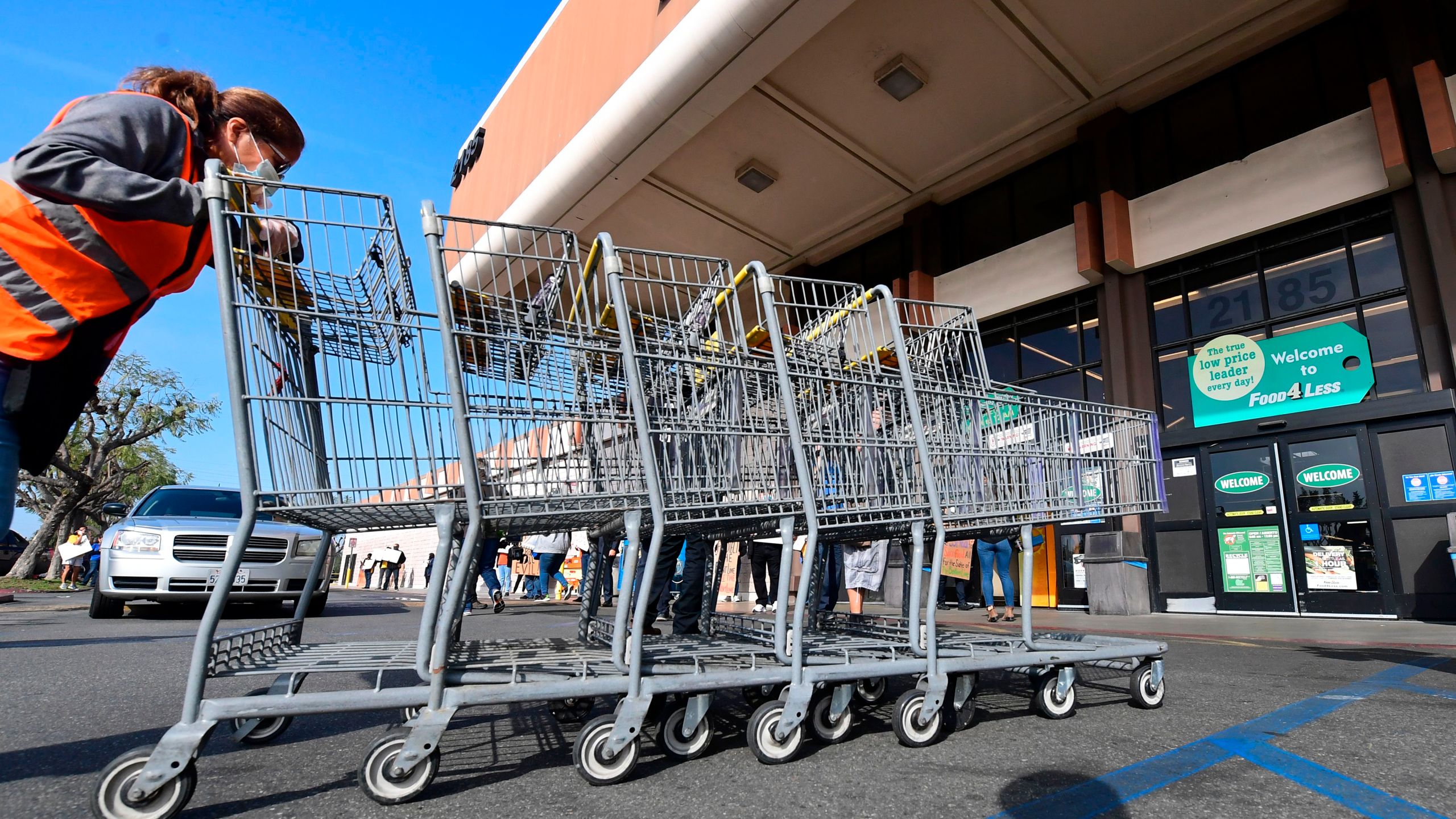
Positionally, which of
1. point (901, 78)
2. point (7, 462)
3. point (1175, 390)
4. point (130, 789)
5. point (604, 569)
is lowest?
point (130, 789)

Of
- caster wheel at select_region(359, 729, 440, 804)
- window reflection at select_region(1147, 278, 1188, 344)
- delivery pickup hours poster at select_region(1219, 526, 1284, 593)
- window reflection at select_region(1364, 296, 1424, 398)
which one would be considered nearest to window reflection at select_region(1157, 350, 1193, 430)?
window reflection at select_region(1147, 278, 1188, 344)

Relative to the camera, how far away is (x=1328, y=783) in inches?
91.0

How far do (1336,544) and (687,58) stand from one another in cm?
885

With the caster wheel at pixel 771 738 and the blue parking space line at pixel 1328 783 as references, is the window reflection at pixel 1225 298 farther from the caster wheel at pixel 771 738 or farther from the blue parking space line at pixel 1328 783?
the caster wheel at pixel 771 738

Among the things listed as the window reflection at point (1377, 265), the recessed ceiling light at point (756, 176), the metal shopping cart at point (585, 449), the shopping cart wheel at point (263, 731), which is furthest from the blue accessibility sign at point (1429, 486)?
the shopping cart wheel at point (263, 731)

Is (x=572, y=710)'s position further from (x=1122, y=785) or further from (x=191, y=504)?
(x=191, y=504)

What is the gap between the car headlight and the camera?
285 inches

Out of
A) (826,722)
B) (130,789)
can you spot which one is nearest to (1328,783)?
(826,722)

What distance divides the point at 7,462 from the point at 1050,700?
145 inches

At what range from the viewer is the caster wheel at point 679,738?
258 cm

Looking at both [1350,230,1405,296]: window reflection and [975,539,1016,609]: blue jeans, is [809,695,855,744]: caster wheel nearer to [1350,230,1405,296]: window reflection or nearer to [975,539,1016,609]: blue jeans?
[975,539,1016,609]: blue jeans

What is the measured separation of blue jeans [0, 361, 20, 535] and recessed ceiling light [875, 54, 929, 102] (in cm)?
945

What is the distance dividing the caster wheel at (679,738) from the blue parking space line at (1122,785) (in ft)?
3.36

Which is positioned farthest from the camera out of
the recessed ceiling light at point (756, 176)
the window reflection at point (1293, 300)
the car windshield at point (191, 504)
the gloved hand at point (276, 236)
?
the recessed ceiling light at point (756, 176)
